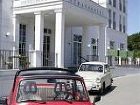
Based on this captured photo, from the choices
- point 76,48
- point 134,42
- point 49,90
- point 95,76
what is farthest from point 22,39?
point 134,42

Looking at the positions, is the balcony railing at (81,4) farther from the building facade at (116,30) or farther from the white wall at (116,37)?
the white wall at (116,37)

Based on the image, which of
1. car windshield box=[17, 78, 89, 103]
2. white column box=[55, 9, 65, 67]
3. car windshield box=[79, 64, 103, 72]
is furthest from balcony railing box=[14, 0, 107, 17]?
car windshield box=[17, 78, 89, 103]

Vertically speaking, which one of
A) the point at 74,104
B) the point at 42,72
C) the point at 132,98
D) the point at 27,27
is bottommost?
the point at 132,98

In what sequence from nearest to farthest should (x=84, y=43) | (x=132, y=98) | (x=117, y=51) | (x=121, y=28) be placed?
(x=132, y=98) < (x=84, y=43) < (x=117, y=51) < (x=121, y=28)

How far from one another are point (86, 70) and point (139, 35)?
256 ft

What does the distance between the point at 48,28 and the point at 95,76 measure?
12423mm

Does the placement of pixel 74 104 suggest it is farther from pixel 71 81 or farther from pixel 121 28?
pixel 121 28

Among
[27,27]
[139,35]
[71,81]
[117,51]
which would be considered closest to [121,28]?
[117,51]

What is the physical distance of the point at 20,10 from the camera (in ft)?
82.8

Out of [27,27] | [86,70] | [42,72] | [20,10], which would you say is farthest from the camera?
[27,27]

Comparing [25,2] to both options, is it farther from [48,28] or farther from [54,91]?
[54,91]

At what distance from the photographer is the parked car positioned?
6.75 m

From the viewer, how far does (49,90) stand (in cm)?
752

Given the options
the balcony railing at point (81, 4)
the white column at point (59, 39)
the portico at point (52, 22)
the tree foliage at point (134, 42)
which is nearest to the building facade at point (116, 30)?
the portico at point (52, 22)
